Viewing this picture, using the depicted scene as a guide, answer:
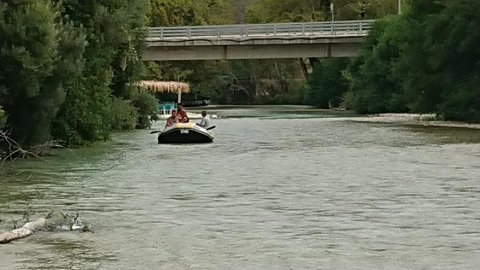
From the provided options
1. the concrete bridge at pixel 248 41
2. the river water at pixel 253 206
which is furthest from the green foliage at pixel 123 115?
the concrete bridge at pixel 248 41

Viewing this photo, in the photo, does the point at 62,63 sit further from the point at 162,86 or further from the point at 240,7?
the point at 240,7

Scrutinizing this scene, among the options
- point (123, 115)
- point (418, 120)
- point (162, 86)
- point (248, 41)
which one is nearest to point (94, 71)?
point (123, 115)

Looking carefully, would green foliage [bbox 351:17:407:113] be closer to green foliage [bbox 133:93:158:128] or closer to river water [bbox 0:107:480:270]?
green foliage [bbox 133:93:158:128]

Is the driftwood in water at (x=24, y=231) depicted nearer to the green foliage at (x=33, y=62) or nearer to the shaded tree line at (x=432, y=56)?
the green foliage at (x=33, y=62)

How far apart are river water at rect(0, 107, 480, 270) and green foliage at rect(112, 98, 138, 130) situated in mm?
9504

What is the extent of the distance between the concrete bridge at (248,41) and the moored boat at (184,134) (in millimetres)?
28029

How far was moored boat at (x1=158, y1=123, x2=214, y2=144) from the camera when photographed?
44.2 meters

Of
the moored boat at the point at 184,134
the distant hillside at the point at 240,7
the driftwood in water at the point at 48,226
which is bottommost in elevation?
the moored boat at the point at 184,134

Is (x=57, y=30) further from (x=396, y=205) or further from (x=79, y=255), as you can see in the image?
(x=79, y=255)

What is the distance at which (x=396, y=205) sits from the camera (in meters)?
21.7

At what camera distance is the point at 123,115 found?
52.2 m

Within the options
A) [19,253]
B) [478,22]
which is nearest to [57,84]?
[19,253]

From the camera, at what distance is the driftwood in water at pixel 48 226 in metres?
16.7

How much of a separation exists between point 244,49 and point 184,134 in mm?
30351
